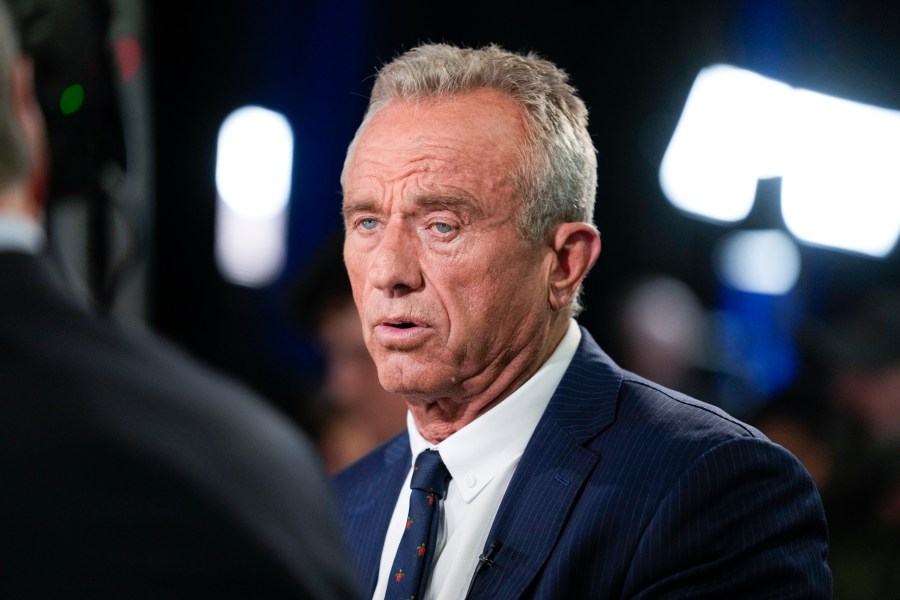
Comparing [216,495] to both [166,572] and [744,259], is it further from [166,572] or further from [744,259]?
[744,259]

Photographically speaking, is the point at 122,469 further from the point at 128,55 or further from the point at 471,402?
the point at 128,55

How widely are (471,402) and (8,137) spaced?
1325mm

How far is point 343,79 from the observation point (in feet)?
20.6

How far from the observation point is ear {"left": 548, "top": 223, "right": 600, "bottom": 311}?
2.44 metres

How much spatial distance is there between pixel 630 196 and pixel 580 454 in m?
5.05

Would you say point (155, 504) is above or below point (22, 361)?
below

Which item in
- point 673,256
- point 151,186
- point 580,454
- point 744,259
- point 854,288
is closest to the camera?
point 580,454

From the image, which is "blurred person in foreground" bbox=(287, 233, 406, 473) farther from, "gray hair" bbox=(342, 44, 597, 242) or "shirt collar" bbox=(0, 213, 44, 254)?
"shirt collar" bbox=(0, 213, 44, 254)

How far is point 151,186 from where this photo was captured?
18.7 ft

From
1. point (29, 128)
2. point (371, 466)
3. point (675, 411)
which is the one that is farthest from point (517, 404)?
point (29, 128)

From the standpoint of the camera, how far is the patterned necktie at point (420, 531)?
7.06 feet

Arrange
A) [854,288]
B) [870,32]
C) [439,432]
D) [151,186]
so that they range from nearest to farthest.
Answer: [439,432] < [151,186] < [870,32] < [854,288]

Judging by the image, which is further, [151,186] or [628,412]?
[151,186]

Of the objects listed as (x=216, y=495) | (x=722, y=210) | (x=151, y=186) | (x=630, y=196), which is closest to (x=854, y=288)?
(x=722, y=210)
